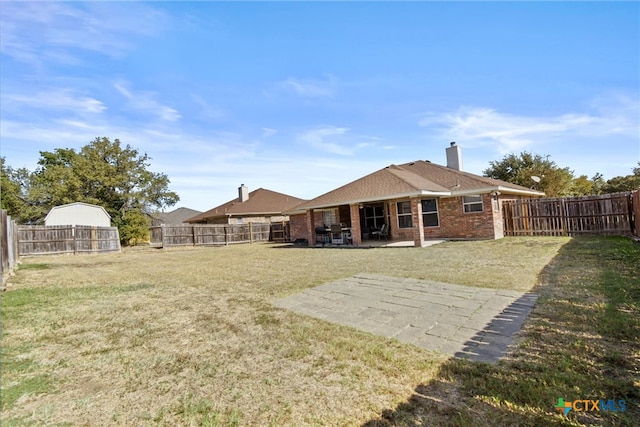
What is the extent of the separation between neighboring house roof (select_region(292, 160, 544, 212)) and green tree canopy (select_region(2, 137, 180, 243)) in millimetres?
20956

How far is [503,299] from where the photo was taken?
446 centimetres

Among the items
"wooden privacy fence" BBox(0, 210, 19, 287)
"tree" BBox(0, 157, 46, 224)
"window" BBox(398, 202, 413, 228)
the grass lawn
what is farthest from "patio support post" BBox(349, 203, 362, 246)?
"tree" BBox(0, 157, 46, 224)

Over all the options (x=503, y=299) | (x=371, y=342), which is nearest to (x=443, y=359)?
(x=371, y=342)

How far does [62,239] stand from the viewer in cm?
1694

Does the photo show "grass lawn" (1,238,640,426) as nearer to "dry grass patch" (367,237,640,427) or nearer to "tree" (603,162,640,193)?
"dry grass patch" (367,237,640,427)

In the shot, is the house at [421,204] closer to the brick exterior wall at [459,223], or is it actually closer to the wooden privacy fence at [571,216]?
the brick exterior wall at [459,223]

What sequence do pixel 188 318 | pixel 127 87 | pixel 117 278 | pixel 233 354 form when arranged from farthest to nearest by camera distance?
pixel 127 87
pixel 117 278
pixel 188 318
pixel 233 354

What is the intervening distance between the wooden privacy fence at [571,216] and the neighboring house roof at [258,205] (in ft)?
59.7

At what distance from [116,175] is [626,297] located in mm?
35426

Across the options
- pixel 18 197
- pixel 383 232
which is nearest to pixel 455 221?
pixel 383 232

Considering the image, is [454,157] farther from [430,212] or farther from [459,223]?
[459,223]

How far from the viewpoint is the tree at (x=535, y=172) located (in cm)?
2333

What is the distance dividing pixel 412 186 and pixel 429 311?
9949 mm

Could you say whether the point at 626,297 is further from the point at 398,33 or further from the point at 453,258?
the point at 398,33
